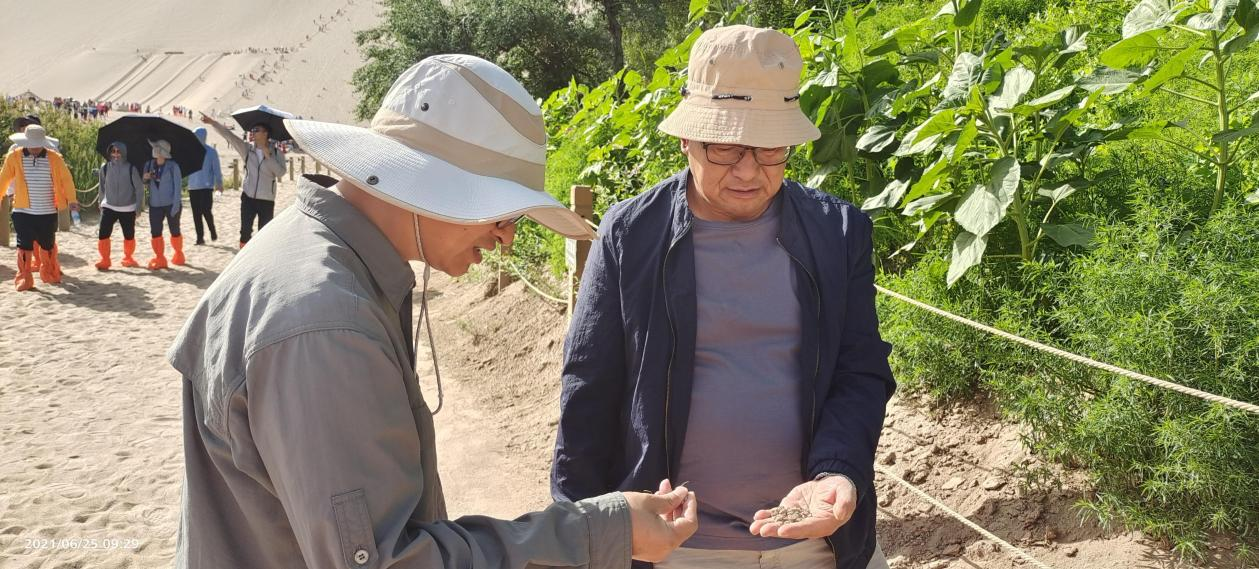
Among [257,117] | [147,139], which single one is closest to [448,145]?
[257,117]

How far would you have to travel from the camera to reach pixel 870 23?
873 centimetres

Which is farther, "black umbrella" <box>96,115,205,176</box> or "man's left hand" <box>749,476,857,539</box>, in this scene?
"black umbrella" <box>96,115,205,176</box>

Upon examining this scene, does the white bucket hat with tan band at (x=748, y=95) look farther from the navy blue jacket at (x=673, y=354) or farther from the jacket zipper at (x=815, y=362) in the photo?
the jacket zipper at (x=815, y=362)

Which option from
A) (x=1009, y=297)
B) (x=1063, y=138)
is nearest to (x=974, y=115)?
(x=1063, y=138)

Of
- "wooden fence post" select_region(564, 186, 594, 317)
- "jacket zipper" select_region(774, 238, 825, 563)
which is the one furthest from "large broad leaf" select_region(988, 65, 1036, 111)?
"wooden fence post" select_region(564, 186, 594, 317)

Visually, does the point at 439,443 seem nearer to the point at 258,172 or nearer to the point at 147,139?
the point at 258,172

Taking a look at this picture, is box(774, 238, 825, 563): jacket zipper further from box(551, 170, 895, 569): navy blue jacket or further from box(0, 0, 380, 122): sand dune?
box(0, 0, 380, 122): sand dune

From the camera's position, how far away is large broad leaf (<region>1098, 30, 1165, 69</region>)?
2947mm

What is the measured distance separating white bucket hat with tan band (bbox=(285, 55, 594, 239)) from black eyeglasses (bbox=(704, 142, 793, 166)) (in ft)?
2.11

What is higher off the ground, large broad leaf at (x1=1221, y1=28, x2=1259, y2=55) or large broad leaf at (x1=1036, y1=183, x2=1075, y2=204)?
large broad leaf at (x1=1221, y1=28, x2=1259, y2=55)

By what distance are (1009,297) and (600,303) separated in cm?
201

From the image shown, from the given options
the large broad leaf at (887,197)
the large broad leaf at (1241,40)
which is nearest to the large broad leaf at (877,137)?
the large broad leaf at (887,197)

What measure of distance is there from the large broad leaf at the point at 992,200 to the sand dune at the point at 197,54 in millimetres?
65873

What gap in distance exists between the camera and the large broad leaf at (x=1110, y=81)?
3096 mm
